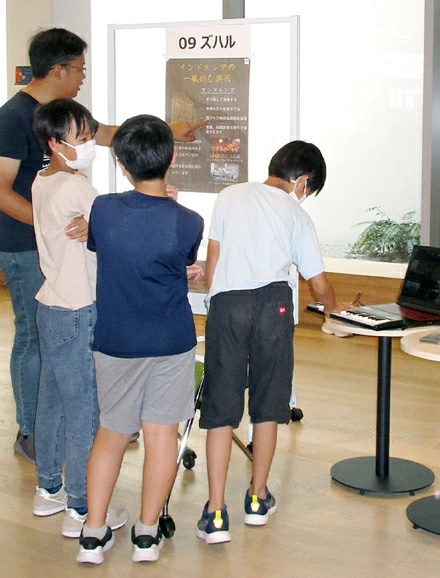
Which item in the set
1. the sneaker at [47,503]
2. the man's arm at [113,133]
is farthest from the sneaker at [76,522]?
the man's arm at [113,133]

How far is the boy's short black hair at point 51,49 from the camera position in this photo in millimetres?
3404

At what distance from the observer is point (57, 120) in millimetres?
2822

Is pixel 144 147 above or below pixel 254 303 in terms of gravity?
above

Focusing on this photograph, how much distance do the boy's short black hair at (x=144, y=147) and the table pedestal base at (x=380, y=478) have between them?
4.89 ft

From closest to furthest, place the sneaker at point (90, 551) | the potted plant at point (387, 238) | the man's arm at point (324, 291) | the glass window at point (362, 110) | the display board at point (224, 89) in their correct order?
the sneaker at point (90, 551)
the man's arm at point (324, 291)
the display board at point (224, 89)
the glass window at point (362, 110)
the potted plant at point (387, 238)

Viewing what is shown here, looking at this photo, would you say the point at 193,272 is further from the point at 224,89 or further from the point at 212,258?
the point at 224,89

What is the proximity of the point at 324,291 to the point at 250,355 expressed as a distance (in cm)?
32

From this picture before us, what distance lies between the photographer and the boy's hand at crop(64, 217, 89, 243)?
109 inches

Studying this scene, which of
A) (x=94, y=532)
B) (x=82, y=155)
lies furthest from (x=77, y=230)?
(x=94, y=532)

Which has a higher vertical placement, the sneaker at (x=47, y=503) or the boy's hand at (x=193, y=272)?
the boy's hand at (x=193, y=272)

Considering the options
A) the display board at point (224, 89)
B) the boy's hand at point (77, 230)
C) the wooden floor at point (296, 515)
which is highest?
the display board at point (224, 89)

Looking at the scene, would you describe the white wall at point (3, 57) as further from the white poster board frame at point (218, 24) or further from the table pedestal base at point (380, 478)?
the table pedestal base at point (380, 478)

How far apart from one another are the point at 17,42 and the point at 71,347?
5047mm

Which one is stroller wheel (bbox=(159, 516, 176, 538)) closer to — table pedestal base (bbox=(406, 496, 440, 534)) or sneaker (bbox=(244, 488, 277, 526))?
sneaker (bbox=(244, 488, 277, 526))
